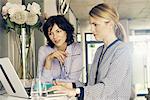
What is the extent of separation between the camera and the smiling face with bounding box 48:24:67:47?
7.14 ft

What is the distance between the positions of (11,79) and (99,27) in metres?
0.62

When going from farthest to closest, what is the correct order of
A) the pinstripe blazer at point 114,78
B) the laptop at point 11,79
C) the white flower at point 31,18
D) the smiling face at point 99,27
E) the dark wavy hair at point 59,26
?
the white flower at point 31,18 < the dark wavy hair at point 59,26 < the smiling face at point 99,27 < the pinstripe blazer at point 114,78 < the laptop at point 11,79

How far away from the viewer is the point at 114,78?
1686 mm

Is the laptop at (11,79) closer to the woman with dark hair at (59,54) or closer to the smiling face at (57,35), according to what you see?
the woman with dark hair at (59,54)

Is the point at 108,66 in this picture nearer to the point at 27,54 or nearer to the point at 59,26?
the point at 59,26

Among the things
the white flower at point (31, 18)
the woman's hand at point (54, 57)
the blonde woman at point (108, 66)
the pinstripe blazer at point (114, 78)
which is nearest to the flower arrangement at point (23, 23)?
the white flower at point (31, 18)

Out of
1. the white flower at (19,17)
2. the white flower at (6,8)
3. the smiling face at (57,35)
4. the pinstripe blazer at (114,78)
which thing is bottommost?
the pinstripe blazer at (114,78)

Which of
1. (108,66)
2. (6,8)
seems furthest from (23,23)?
(108,66)

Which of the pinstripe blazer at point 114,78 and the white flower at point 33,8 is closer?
the pinstripe blazer at point 114,78

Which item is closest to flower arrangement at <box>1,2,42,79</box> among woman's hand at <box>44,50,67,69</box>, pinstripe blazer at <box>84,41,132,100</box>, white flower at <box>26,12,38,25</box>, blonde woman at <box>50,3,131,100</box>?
white flower at <box>26,12,38,25</box>

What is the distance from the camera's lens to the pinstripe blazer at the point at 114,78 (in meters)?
1.69

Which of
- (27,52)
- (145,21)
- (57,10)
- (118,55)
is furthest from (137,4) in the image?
(118,55)

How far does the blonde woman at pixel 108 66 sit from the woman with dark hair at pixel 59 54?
24 centimetres

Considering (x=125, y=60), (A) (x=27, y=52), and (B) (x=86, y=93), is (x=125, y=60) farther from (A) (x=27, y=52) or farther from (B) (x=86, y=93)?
(A) (x=27, y=52)
